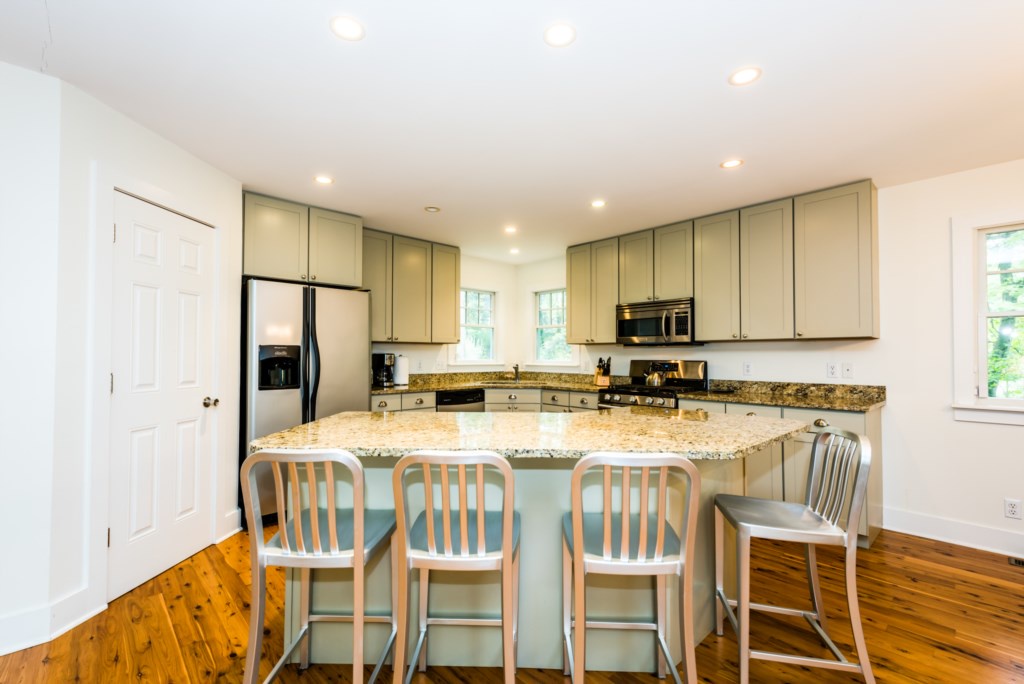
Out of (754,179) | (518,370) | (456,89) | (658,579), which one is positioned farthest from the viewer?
(518,370)

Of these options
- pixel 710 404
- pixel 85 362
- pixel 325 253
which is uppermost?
pixel 325 253

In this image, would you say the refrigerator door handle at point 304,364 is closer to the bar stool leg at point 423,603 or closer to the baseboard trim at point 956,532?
the bar stool leg at point 423,603

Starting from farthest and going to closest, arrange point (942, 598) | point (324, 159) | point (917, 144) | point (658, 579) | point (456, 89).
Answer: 1. point (324, 159)
2. point (917, 144)
3. point (942, 598)
4. point (456, 89)
5. point (658, 579)

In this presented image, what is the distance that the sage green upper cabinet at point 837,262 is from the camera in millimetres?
3082

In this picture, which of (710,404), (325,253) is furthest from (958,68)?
(325,253)

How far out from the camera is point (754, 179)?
10.1 ft

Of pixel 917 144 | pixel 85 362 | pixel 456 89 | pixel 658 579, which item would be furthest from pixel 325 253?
pixel 917 144

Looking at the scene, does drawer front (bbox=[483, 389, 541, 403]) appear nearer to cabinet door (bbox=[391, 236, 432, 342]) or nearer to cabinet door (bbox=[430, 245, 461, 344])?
cabinet door (bbox=[430, 245, 461, 344])

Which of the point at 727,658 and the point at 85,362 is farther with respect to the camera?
the point at 85,362

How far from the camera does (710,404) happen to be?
3.57m

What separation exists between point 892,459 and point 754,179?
2.26 metres

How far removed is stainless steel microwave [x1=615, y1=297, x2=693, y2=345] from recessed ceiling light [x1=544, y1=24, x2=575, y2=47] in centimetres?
277

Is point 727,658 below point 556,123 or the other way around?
below

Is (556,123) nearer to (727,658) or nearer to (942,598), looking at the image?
(727,658)
